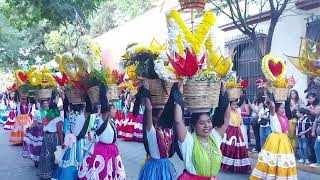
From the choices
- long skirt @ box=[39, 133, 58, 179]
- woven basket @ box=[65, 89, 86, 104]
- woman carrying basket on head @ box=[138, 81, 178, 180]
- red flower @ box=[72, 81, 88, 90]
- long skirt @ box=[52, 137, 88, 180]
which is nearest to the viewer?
woman carrying basket on head @ box=[138, 81, 178, 180]

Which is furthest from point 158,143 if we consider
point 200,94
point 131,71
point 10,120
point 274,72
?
point 10,120

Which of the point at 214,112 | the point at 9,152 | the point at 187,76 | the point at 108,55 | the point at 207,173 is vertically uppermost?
the point at 108,55

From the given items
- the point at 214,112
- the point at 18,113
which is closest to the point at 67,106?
the point at 214,112

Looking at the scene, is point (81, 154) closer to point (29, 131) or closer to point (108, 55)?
point (108, 55)

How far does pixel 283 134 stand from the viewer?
7660mm

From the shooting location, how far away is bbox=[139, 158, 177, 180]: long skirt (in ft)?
16.6

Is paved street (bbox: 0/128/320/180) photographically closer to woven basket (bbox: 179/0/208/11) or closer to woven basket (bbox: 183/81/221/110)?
woven basket (bbox: 183/81/221/110)

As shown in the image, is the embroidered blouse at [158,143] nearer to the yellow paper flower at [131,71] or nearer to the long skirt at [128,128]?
the yellow paper flower at [131,71]

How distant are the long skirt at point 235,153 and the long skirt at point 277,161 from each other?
1505 mm

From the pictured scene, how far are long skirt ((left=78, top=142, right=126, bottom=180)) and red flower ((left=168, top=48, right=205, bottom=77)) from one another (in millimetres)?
2529

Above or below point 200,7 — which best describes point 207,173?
below

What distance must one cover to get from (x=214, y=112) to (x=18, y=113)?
11977 millimetres

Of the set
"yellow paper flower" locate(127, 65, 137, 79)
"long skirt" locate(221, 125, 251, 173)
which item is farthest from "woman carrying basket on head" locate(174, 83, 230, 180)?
"long skirt" locate(221, 125, 251, 173)

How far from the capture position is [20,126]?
15.0 meters
